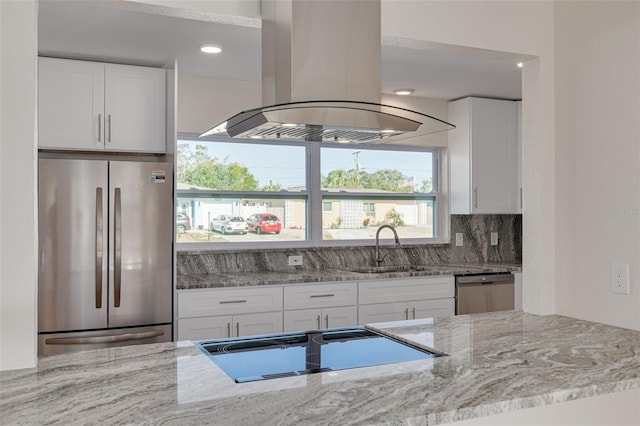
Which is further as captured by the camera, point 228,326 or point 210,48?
point 228,326

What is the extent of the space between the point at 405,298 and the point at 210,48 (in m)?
2.23

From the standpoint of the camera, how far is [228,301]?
3.86 meters

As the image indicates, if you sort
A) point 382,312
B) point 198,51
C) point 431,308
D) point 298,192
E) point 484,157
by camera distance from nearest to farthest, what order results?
point 198,51 < point 382,312 < point 431,308 < point 298,192 < point 484,157

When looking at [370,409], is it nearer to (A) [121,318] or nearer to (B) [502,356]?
(B) [502,356]

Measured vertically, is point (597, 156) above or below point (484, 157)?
below

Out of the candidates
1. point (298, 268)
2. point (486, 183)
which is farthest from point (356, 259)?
point (486, 183)

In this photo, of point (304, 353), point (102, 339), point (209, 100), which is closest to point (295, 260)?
point (209, 100)

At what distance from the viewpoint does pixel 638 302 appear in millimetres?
2223

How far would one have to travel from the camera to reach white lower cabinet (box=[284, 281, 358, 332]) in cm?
402

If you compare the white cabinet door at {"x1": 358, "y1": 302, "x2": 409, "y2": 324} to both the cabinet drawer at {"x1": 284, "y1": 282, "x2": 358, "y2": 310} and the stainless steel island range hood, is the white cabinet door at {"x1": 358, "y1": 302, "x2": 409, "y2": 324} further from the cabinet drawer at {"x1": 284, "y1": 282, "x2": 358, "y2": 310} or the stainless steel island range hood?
the stainless steel island range hood

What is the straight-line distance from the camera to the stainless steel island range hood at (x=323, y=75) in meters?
1.84

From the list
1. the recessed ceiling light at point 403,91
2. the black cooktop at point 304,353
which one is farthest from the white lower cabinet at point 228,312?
the recessed ceiling light at point 403,91

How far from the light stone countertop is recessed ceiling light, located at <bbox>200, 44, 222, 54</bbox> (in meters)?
1.47

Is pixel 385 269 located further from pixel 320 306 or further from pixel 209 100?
pixel 209 100
